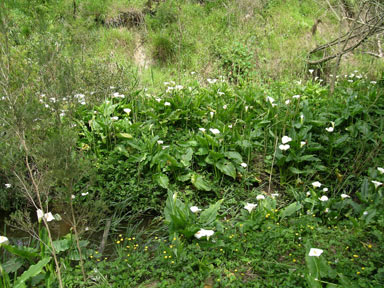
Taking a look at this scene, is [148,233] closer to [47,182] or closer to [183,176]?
[183,176]

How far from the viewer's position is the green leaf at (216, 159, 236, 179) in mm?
3312

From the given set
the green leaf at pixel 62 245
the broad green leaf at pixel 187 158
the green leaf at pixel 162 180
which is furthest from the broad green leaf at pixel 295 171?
the green leaf at pixel 62 245

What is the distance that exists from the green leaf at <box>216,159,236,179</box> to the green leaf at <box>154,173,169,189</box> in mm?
541

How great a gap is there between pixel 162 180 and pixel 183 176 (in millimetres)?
236

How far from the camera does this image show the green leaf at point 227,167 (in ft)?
10.9

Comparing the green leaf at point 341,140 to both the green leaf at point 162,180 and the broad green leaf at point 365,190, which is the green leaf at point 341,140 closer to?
the broad green leaf at point 365,190

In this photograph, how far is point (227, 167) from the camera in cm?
335

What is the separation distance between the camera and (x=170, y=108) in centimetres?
418

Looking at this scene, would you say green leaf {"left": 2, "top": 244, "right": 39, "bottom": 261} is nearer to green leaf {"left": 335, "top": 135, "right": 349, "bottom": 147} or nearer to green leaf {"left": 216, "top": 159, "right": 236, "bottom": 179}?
green leaf {"left": 216, "top": 159, "right": 236, "bottom": 179}

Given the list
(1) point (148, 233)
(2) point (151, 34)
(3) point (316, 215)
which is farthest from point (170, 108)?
(2) point (151, 34)

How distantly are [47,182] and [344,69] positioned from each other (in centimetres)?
553

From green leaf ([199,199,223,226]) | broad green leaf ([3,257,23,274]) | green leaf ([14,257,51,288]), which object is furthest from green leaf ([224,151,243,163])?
broad green leaf ([3,257,23,274])

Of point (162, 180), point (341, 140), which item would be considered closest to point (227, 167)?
point (162, 180)

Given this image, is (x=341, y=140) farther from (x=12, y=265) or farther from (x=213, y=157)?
(x=12, y=265)
